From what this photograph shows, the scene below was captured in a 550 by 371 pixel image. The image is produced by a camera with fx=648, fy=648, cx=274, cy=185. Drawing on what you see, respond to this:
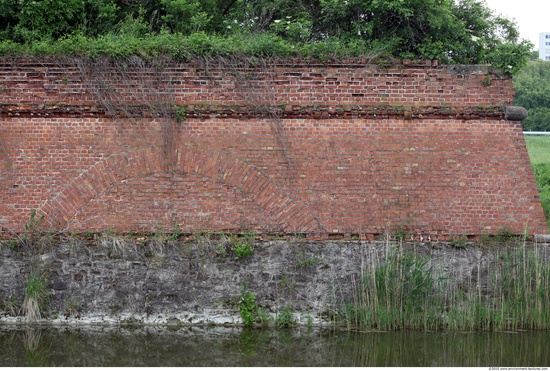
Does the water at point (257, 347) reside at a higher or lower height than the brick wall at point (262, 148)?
lower

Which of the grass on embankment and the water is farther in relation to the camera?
the grass on embankment

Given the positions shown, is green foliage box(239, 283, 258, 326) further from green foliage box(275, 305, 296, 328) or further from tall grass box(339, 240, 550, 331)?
tall grass box(339, 240, 550, 331)

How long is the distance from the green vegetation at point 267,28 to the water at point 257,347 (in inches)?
162

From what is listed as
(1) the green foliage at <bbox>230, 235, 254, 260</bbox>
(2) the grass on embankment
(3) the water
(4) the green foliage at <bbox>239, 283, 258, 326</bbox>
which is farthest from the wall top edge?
(2) the grass on embankment

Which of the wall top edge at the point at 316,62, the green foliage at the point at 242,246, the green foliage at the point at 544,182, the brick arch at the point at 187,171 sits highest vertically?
the wall top edge at the point at 316,62

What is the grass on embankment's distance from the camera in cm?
1488

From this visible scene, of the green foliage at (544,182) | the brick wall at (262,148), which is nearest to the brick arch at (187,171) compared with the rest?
the brick wall at (262,148)

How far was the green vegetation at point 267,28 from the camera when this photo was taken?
32.6ft

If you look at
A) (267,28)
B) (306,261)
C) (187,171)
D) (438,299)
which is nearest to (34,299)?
(187,171)

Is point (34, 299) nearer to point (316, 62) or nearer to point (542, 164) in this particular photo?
point (316, 62)

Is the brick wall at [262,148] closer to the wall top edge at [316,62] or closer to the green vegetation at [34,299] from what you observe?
the wall top edge at [316,62]

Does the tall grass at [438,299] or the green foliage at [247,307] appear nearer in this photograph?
the tall grass at [438,299]

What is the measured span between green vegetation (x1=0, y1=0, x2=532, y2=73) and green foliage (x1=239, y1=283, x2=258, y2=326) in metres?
3.64

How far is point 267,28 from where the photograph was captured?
1332 cm
